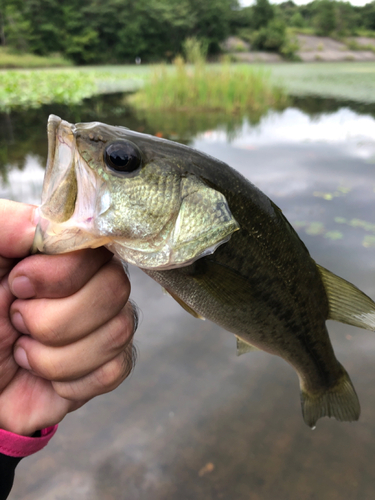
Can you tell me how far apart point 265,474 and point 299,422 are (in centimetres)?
44

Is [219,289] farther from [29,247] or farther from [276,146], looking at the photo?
[276,146]

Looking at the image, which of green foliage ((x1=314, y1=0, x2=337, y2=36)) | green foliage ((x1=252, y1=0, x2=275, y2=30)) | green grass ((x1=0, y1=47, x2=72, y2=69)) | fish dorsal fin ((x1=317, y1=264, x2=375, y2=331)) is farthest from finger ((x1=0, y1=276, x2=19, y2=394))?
green foliage ((x1=314, y1=0, x2=337, y2=36))

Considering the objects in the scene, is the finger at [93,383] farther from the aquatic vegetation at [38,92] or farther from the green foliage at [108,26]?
the green foliage at [108,26]

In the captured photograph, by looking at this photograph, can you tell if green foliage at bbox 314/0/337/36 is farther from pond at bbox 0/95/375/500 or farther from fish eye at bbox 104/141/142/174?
fish eye at bbox 104/141/142/174

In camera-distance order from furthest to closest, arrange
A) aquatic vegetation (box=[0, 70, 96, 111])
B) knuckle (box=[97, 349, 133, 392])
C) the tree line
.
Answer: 1. the tree line
2. aquatic vegetation (box=[0, 70, 96, 111])
3. knuckle (box=[97, 349, 133, 392])

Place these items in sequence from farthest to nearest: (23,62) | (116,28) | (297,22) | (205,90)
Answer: (297,22), (116,28), (23,62), (205,90)

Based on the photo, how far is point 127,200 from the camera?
36.2 inches

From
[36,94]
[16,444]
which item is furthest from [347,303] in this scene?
[36,94]

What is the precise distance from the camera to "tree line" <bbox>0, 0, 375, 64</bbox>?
32438mm

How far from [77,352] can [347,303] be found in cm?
106

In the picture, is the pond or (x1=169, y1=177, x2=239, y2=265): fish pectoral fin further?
the pond

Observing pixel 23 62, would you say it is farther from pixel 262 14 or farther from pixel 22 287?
pixel 262 14

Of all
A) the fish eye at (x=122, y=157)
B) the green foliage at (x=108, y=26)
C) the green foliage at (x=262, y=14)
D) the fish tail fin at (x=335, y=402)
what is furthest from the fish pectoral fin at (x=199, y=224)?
the green foliage at (x=262, y=14)

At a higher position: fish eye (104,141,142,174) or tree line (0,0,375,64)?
tree line (0,0,375,64)
